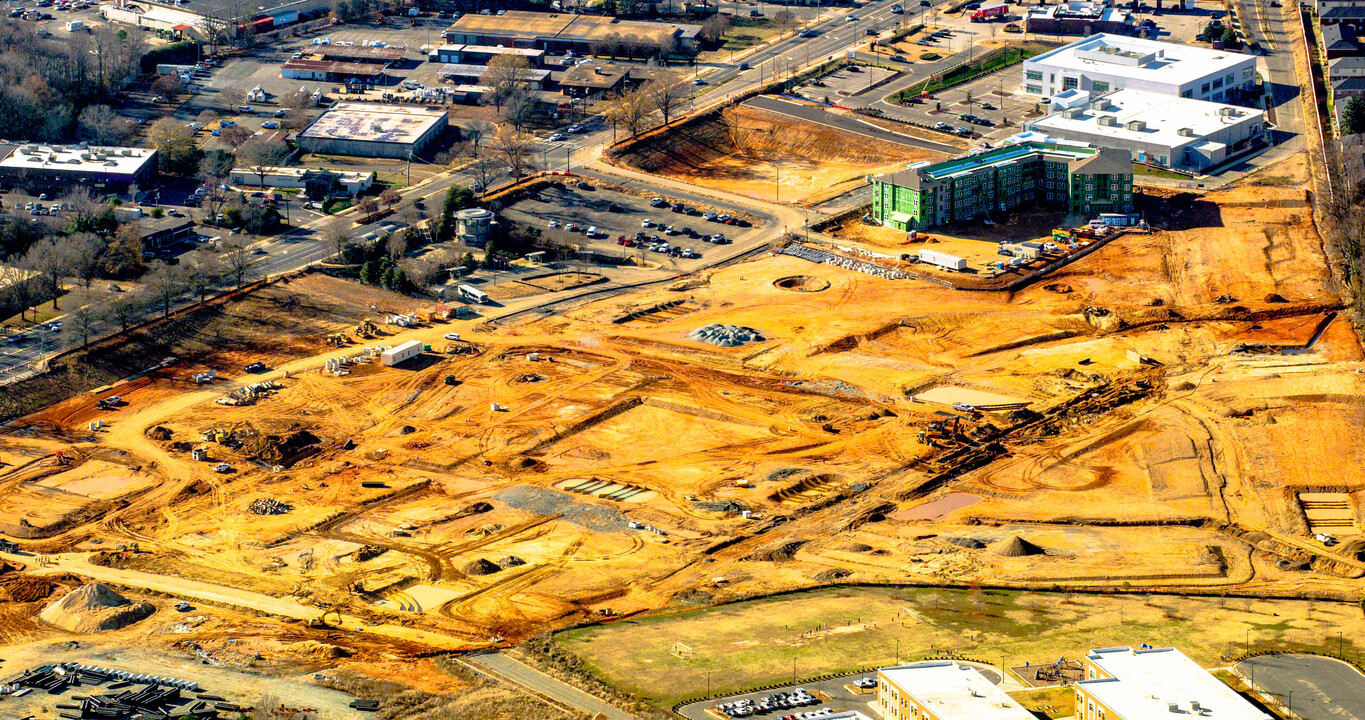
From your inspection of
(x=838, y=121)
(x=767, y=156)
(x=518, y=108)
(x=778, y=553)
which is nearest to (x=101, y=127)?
(x=518, y=108)

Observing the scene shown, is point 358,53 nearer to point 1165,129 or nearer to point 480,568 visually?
point 1165,129

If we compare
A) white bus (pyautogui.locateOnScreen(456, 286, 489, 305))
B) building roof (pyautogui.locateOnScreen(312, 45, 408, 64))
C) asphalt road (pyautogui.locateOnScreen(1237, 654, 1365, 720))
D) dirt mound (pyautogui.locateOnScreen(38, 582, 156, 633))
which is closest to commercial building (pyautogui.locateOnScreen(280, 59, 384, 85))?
building roof (pyautogui.locateOnScreen(312, 45, 408, 64))

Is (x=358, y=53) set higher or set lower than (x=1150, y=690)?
higher

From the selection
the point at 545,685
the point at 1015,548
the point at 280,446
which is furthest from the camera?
the point at 280,446

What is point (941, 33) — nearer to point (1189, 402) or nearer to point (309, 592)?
point (1189, 402)

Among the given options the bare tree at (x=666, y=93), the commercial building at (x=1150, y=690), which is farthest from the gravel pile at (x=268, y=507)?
the bare tree at (x=666, y=93)

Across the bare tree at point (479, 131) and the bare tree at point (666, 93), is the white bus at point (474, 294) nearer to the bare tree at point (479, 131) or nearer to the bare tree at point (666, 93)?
the bare tree at point (479, 131)

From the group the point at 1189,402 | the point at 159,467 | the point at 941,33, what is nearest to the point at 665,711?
the point at 159,467
